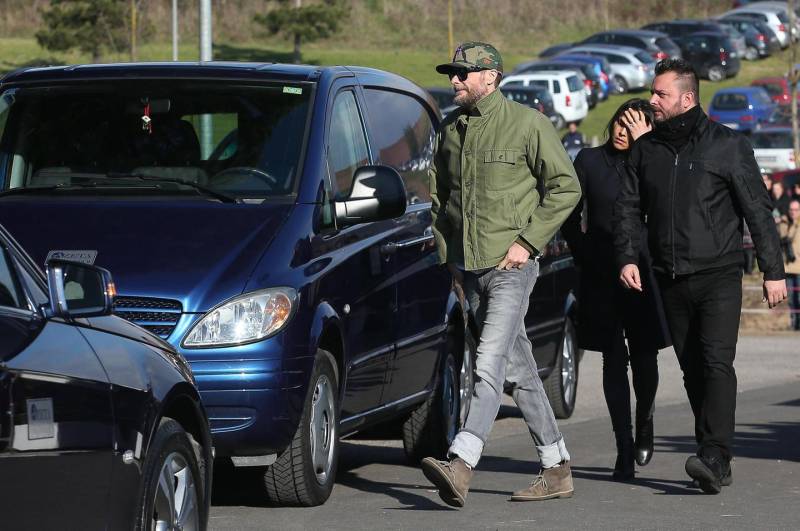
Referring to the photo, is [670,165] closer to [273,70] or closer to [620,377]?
[620,377]

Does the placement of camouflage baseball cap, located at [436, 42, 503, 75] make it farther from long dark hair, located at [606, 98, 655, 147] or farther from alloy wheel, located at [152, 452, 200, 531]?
alloy wheel, located at [152, 452, 200, 531]

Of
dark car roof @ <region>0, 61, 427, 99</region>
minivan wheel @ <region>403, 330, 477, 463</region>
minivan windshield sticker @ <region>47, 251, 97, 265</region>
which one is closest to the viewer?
minivan windshield sticker @ <region>47, 251, 97, 265</region>

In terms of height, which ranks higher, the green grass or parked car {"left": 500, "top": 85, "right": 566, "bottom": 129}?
parked car {"left": 500, "top": 85, "right": 566, "bottom": 129}

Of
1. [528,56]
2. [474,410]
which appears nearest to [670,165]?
[474,410]

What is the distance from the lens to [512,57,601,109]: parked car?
194ft

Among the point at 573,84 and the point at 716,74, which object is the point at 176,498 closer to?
the point at 573,84

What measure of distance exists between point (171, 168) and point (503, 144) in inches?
60.8

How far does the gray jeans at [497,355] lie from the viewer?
7785mm

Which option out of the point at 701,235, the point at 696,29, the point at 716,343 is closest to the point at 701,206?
the point at 701,235

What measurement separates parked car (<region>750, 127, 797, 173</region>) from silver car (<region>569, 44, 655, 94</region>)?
51.1 ft

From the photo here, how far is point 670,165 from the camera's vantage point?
27.8ft

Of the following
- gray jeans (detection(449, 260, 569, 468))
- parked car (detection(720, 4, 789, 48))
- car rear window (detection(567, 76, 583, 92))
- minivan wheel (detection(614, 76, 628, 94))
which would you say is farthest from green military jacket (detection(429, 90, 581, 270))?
parked car (detection(720, 4, 789, 48))

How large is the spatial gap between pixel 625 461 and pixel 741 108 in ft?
151

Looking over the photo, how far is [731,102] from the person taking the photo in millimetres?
53938
